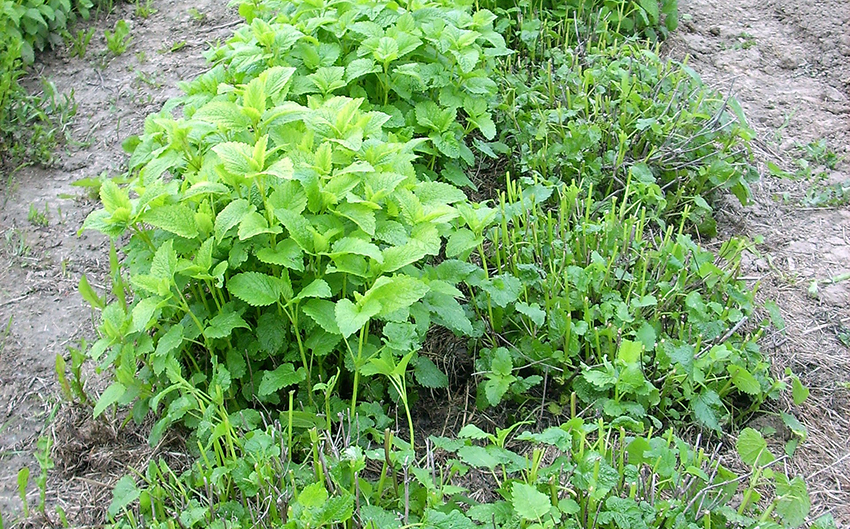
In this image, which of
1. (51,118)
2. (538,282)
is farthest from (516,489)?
(51,118)

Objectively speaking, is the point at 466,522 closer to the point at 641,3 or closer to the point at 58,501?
the point at 58,501

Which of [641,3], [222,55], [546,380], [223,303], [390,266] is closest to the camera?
[390,266]

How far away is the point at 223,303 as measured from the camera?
268 centimetres

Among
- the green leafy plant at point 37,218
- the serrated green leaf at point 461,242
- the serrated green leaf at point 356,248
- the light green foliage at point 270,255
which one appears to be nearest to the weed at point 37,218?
the green leafy plant at point 37,218

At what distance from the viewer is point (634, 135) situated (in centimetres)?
385

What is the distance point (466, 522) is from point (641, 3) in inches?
142

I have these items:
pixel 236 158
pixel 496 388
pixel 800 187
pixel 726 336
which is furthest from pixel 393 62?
pixel 800 187

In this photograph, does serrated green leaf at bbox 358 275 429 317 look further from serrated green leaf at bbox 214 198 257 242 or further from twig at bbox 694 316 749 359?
twig at bbox 694 316 749 359

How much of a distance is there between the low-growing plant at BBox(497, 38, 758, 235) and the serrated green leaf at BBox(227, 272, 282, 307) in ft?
4.45

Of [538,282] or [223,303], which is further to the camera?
[538,282]

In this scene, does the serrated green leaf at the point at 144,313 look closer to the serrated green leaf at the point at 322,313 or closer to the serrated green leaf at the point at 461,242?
the serrated green leaf at the point at 322,313

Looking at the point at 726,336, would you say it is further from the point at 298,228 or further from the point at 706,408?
the point at 298,228

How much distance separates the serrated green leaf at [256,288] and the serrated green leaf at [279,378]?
21 cm

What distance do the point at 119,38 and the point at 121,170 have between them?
46.2 inches
